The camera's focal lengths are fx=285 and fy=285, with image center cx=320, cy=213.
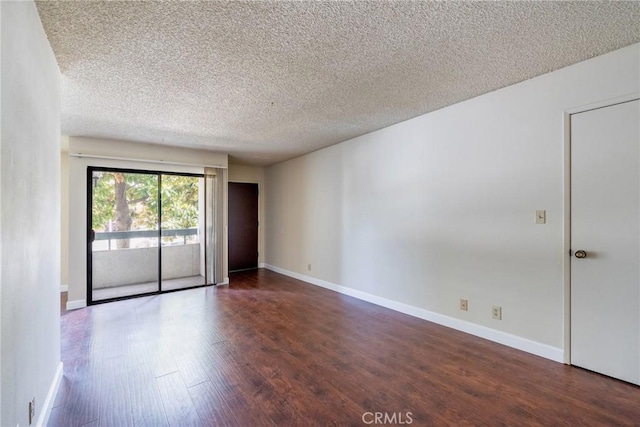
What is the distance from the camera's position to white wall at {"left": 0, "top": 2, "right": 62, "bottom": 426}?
3.93 ft

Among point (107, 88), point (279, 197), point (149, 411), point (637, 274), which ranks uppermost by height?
point (107, 88)

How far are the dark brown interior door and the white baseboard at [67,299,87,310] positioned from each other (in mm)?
2706

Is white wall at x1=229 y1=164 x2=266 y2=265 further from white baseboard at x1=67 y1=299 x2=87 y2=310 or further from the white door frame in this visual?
the white door frame

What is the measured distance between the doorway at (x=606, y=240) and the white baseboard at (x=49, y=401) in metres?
3.82

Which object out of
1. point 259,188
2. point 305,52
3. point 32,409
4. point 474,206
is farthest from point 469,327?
point 259,188

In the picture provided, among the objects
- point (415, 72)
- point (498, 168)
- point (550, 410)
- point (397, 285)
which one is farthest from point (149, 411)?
point (498, 168)

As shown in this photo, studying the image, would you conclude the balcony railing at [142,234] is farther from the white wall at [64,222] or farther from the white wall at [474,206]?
the white wall at [474,206]

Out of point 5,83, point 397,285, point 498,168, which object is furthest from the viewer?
point 397,285

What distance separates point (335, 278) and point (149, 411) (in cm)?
327

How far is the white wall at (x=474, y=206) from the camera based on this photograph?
2.46 m

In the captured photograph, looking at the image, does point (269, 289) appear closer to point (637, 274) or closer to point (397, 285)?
point (397, 285)

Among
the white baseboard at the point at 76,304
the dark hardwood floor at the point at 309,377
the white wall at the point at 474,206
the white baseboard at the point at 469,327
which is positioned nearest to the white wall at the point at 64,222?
the white baseboard at the point at 76,304

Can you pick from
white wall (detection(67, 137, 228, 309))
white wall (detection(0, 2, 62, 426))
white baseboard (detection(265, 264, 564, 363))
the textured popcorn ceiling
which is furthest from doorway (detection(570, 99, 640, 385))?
white wall (detection(67, 137, 228, 309))

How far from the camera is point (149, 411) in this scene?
6.19ft
